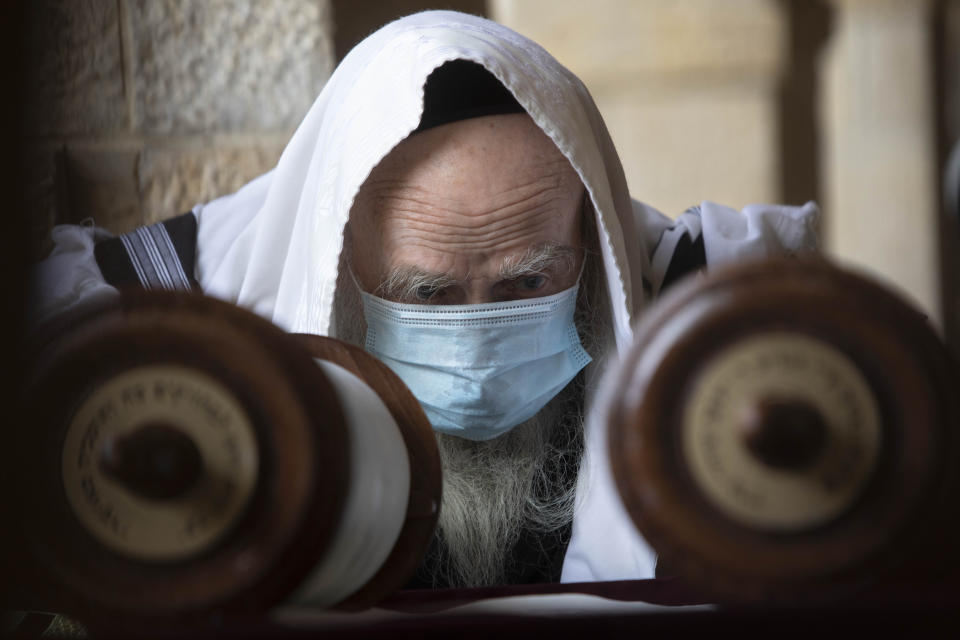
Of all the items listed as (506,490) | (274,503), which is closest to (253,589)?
(274,503)

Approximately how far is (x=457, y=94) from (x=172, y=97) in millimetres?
1298

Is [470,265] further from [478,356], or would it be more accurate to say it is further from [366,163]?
[366,163]

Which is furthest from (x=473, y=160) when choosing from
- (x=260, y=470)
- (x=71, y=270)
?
(x=260, y=470)

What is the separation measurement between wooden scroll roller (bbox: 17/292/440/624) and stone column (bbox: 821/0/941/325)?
4677 millimetres

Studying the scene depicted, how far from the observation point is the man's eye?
2.03 m

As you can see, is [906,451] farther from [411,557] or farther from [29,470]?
[29,470]

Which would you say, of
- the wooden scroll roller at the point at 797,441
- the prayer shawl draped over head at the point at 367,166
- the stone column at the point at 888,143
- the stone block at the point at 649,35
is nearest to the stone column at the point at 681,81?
the stone block at the point at 649,35

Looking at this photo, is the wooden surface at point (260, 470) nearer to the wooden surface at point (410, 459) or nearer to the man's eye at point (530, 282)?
the wooden surface at point (410, 459)

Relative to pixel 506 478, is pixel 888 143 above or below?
above

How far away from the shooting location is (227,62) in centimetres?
291

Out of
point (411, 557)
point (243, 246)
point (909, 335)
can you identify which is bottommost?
point (411, 557)

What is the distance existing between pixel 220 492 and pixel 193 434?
2.3 inches

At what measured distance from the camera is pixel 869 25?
5.03 m

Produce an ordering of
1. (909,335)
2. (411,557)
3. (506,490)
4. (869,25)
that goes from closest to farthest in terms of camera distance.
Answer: (909,335) → (411,557) → (506,490) → (869,25)
